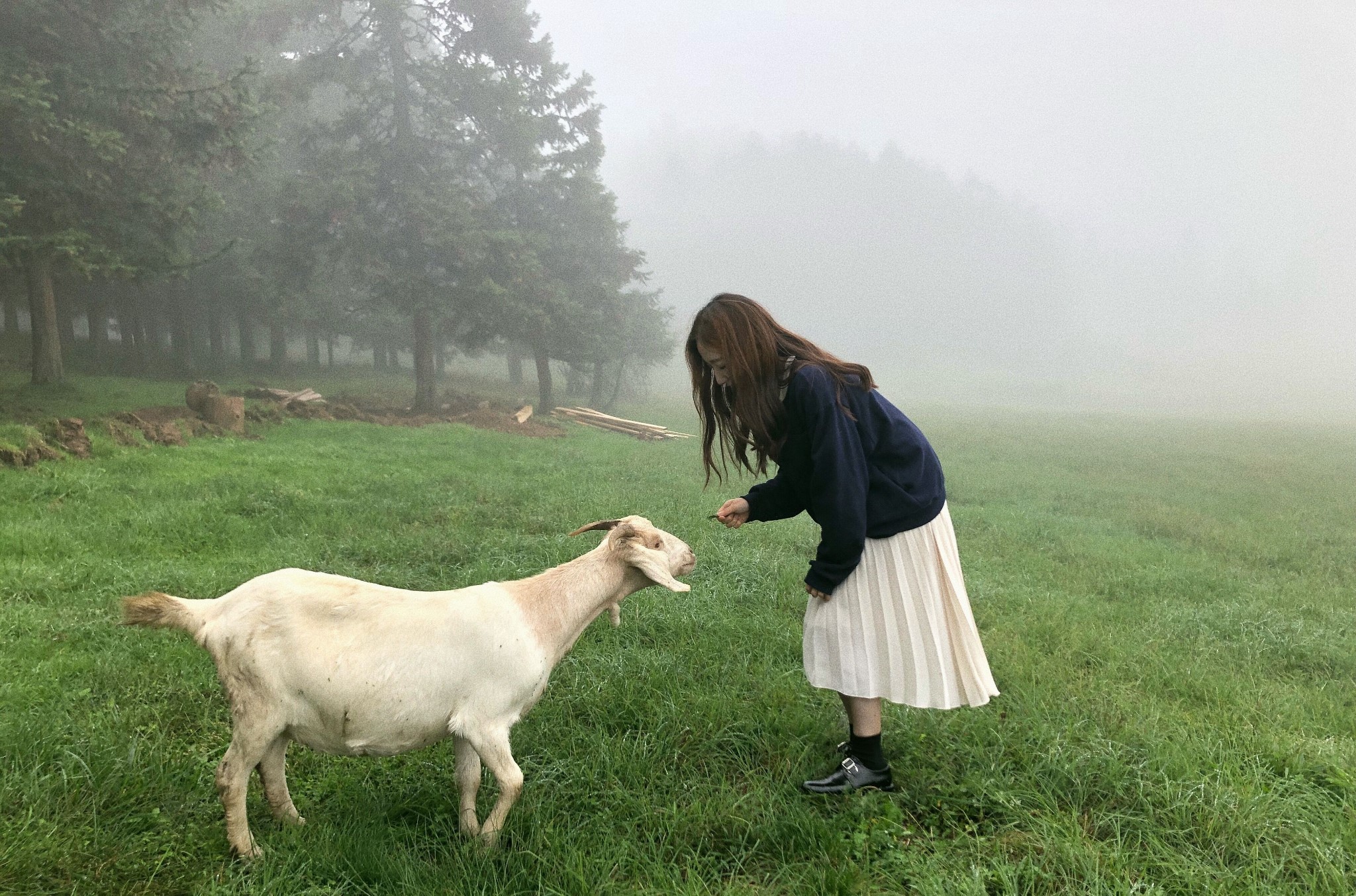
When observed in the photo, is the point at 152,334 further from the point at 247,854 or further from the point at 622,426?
the point at 247,854

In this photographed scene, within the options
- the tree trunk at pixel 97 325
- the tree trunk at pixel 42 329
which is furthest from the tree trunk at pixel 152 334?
the tree trunk at pixel 42 329

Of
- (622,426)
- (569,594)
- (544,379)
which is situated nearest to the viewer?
(569,594)

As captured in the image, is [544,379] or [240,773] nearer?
[240,773]

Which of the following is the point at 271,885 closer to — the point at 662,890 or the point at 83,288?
the point at 662,890

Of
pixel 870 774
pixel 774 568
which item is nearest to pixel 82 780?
pixel 870 774

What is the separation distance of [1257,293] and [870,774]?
422 feet

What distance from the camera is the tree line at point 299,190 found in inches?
464

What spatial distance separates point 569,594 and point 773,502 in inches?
43.3

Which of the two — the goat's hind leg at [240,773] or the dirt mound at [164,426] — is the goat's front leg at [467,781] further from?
the dirt mound at [164,426]

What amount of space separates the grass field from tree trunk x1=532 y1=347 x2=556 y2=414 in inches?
636

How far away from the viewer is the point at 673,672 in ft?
13.8

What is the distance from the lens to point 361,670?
2.45 m

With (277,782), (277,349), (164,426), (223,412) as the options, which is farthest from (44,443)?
(277,349)

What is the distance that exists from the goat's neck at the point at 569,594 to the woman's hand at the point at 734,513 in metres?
0.54
